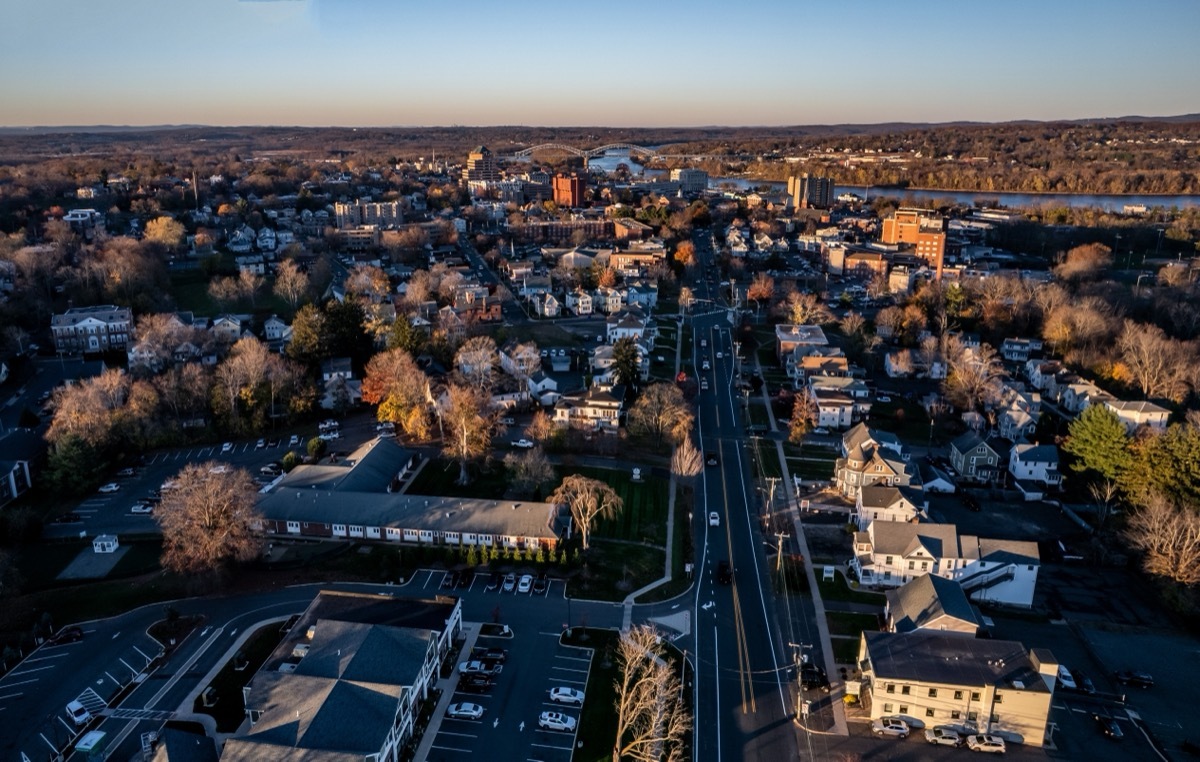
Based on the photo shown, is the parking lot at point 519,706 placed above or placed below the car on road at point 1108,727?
above

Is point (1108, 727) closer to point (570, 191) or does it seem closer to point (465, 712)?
point (465, 712)

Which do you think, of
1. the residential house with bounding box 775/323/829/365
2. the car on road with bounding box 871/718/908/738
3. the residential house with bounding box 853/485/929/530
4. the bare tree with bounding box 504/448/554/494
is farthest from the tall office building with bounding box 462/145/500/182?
the car on road with bounding box 871/718/908/738

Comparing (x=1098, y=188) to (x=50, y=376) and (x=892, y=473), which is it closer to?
(x=892, y=473)

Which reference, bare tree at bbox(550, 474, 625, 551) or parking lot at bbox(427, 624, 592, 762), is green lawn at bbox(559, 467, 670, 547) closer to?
bare tree at bbox(550, 474, 625, 551)

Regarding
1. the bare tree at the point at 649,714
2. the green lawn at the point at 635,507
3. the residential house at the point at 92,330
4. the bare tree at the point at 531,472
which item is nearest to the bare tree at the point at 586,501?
the green lawn at the point at 635,507

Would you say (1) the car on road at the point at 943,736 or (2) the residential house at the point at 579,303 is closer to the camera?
(1) the car on road at the point at 943,736

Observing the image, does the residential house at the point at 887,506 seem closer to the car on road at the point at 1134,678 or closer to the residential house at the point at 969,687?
the car on road at the point at 1134,678
